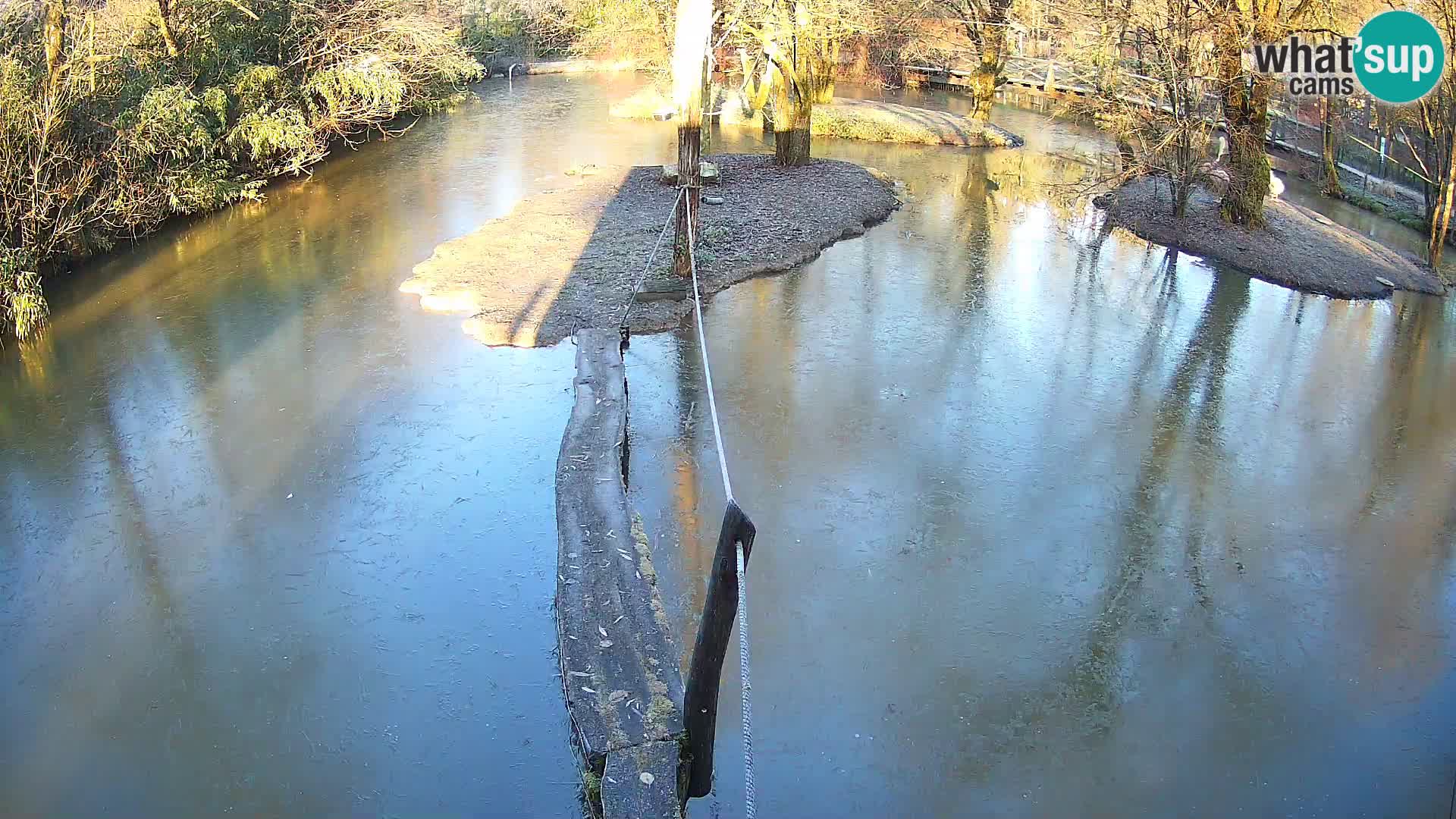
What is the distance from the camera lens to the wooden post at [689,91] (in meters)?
9.46

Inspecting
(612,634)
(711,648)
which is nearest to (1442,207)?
(612,634)

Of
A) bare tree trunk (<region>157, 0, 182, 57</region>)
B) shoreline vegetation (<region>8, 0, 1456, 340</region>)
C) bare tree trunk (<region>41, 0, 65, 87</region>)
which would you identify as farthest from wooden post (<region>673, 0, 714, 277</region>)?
bare tree trunk (<region>157, 0, 182, 57</region>)

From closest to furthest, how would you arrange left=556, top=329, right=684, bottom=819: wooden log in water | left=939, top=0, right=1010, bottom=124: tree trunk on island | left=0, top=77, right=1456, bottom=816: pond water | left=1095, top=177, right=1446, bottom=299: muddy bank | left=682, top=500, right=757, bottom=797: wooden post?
left=682, top=500, right=757, bottom=797: wooden post
left=556, top=329, right=684, bottom=819: wooden log in water
left=0, top=77, right=1456, bottom=816: pond water
left=1095, top=177, right=1446, bottom=299: muddy bank
left=939, top=0, right=1010, bottom=124: tree trunk on island

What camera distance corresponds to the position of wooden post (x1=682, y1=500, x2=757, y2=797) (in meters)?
3.61

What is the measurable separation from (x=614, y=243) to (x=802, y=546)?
6.51 metres

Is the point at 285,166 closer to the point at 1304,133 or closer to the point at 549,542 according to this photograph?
the point at 549,542

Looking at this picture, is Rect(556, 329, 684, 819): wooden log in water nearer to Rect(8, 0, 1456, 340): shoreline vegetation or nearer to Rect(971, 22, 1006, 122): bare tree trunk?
Rect(8, 0, 1456, 340): shoreline vegetation

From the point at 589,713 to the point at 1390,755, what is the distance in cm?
367

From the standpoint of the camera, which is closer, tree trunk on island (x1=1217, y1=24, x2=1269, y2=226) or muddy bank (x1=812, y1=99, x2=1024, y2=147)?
tree trunk on island (x1=1217, y1=24, x2=1269, y2=226)

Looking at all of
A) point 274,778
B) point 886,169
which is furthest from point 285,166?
point 274,778

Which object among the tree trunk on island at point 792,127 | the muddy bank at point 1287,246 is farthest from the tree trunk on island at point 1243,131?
the tree trunk on island at point 792,127

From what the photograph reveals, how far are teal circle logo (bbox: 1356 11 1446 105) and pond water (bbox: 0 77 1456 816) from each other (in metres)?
3.10

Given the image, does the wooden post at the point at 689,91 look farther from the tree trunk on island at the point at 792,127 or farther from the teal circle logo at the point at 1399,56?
the teal circle logo at the point at 1399,56

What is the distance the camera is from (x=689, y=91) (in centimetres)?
971
